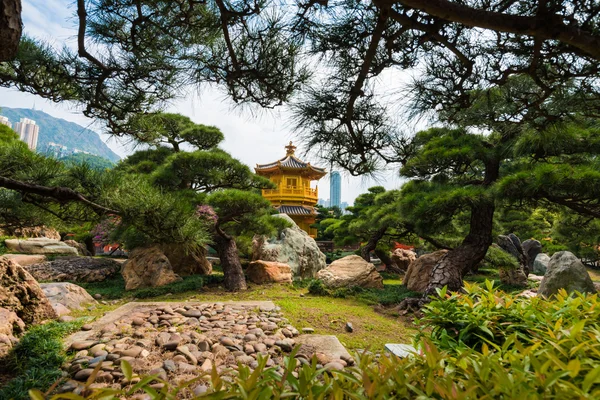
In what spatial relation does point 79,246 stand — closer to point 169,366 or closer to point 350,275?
point 350,275

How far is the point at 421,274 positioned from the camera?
642cm

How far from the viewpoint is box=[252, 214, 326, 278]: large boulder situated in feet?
25.2

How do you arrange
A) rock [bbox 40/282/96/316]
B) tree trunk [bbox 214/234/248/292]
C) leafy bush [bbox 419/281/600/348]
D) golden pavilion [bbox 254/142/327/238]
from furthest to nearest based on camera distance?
golden pavilion [bbox 254/142/327/238] → tree trunk [bbox 214/234/248/292] → rock [bbox 40/282/96/316] → leafy bush [bbox 419/281/600/348]

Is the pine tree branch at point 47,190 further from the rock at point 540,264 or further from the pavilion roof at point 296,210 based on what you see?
the pavilion roof at point 296,210

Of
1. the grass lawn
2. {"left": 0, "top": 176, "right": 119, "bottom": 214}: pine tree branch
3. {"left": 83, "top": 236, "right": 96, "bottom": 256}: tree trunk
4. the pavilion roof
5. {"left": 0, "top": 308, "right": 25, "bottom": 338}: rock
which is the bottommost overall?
the grass lawn

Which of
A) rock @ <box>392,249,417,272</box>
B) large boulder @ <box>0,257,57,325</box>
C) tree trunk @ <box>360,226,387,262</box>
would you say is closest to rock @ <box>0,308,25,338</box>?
large boulder @ <box>0,257,57,325</box>

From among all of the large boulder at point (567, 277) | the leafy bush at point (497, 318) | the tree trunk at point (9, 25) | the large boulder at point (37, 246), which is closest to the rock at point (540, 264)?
the large boulder at point (567, 277)

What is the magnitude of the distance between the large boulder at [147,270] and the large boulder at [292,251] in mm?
2252

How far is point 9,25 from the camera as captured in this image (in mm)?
1035

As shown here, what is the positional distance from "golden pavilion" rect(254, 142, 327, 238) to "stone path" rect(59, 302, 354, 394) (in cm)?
1167

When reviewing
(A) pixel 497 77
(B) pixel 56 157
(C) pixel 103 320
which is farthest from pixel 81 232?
(A) pixel 497 77

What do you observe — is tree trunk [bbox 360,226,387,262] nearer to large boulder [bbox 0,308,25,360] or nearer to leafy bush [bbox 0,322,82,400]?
leafy bush [bbox 0,322,82,400]

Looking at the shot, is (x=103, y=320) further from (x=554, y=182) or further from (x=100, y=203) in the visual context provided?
(x=554, y=182)

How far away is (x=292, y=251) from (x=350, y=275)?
175 cm
